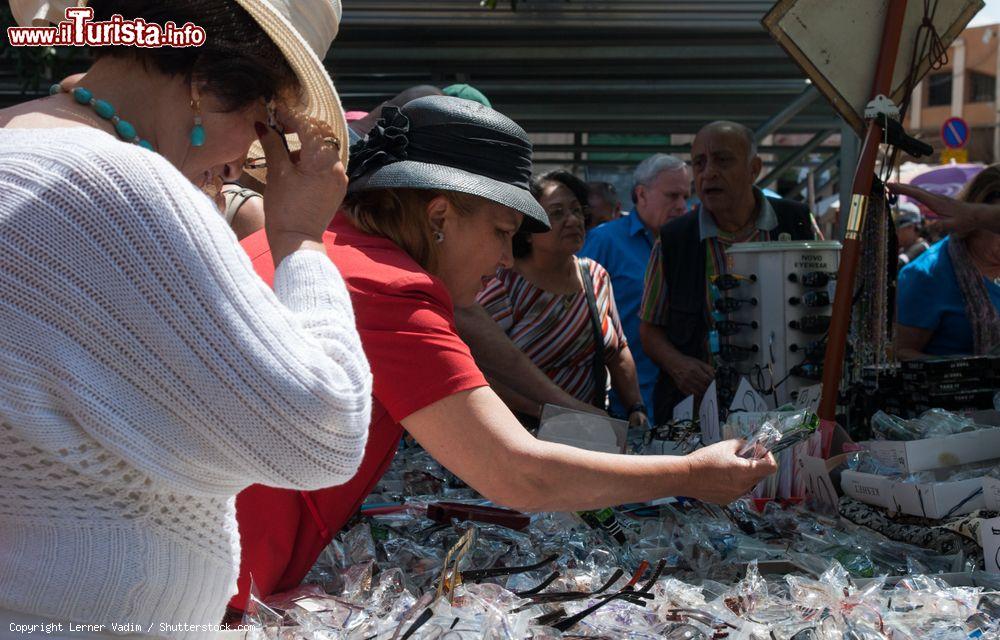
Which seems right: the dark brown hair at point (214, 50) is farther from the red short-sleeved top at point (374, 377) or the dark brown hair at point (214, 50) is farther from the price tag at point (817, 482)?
the price tag at point (817, 482)

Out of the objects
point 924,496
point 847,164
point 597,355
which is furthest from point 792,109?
point 924,496

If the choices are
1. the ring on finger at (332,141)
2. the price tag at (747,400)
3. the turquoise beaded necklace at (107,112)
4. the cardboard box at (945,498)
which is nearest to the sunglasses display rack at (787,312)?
the price tag at (747,400)

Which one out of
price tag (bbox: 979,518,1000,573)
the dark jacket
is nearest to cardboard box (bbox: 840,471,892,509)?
price tag (bbox: 979,518,1000,573)

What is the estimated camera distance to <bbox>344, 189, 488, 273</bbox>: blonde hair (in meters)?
1.82

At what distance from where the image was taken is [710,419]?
8.87 ft

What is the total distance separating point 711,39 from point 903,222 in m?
4.62

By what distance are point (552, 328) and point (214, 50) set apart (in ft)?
8.34

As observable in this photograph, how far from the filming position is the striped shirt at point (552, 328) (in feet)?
12.1

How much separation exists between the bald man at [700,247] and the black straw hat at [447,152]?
212 cm

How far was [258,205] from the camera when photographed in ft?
9.19

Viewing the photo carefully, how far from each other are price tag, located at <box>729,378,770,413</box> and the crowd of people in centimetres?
93

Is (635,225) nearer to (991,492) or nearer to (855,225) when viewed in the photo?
(855,225)

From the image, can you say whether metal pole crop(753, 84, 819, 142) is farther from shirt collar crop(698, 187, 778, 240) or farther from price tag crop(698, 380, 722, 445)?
price tag crop(698, 380, 722, 445)

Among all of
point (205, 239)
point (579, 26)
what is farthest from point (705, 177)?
point (205, 239)
